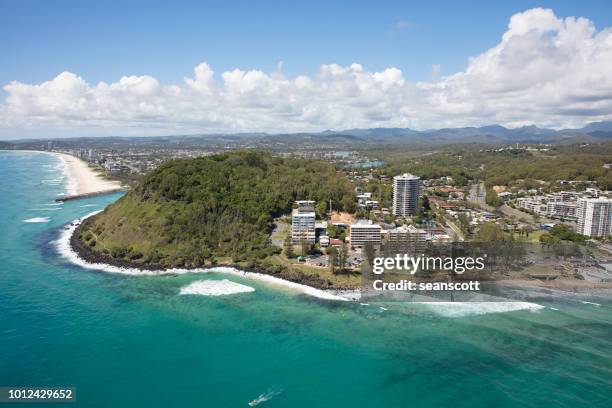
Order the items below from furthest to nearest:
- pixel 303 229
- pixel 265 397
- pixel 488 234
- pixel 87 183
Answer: pixel 87 183, pixel 303 229, pixel 488 234, pixel 265 397

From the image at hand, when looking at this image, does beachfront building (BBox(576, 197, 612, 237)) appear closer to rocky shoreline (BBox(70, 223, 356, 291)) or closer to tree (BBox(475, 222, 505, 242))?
tree (BBox(475, 222, 505, 242))

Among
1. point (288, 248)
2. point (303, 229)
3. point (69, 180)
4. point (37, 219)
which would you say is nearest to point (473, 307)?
point (288, 248)

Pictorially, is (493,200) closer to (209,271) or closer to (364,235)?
(364,235)

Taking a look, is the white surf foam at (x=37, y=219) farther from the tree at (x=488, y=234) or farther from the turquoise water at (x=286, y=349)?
the tree at (x=488, y=234)

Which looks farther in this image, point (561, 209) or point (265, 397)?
point (561, 209)

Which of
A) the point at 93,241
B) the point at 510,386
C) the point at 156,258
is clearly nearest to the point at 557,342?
the point at 510,386

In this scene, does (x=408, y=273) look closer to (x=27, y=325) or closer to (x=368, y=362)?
(x=368, y=362)
